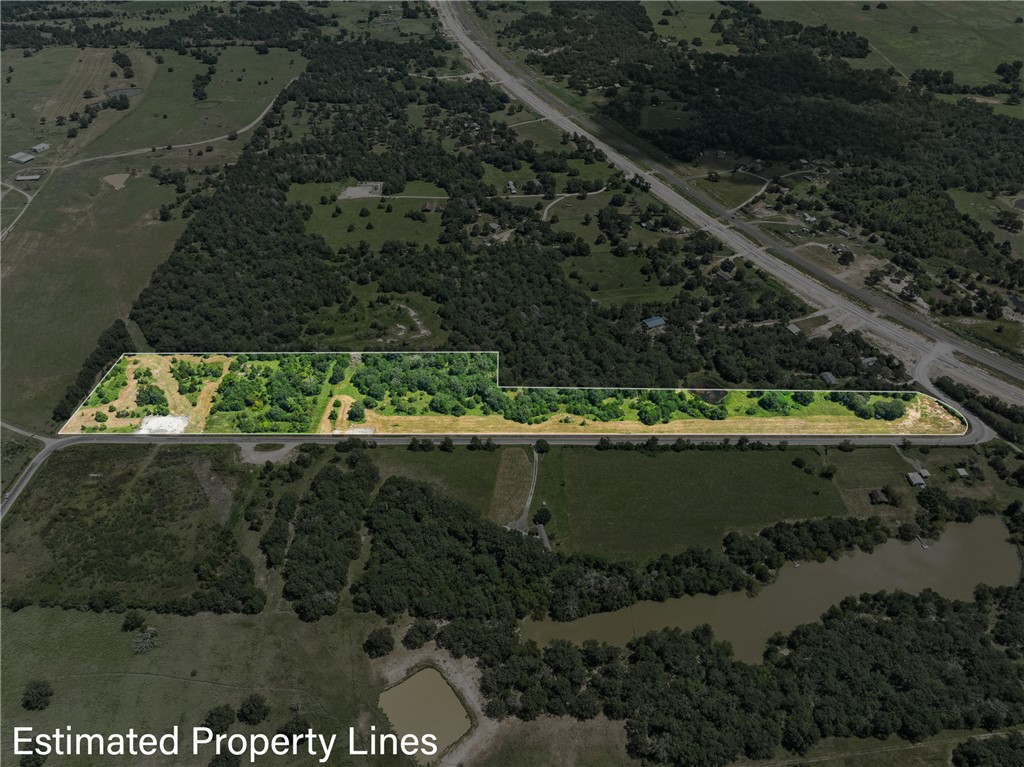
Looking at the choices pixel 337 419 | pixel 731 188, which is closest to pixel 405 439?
pixel 337 419

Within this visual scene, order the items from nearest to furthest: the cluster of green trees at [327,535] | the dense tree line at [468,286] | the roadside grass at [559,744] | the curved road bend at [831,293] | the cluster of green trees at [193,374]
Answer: the roadside grass at [559,744] < the cluster of green trees at [327,535] < the cluster of green trees at [193,374] < the dense tree line at [468,286] < the curved road bend at [831,293]

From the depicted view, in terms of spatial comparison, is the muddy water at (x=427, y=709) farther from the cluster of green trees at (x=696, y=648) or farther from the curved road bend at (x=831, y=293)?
the curved road bend at (x=831, y=293)

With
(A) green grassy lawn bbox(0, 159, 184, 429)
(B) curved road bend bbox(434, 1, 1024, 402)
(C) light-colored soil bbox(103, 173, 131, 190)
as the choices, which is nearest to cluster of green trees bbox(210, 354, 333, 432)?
(A) green grassy lawn bbox(0, 159, 184, 429)

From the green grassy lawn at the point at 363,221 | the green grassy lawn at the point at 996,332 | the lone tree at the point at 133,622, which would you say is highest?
the green grassy lawn at the point at 363,221

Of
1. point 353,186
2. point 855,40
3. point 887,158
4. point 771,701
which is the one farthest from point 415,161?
point 855,40

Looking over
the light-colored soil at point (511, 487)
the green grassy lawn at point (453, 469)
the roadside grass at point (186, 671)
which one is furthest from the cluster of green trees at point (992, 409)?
the roadside grass at point (186, 671)

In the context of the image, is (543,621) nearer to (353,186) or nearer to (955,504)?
(955,504)
